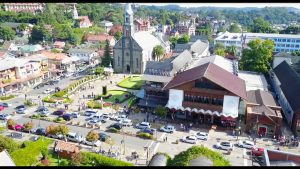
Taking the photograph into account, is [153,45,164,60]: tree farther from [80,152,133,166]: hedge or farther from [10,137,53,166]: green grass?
[80,152,133,166]: hedge

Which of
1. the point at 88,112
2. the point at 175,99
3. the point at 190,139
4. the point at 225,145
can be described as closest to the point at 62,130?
the point at 88,112

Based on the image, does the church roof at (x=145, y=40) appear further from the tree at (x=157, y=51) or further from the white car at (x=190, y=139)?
the white car at (x=190, y=139)

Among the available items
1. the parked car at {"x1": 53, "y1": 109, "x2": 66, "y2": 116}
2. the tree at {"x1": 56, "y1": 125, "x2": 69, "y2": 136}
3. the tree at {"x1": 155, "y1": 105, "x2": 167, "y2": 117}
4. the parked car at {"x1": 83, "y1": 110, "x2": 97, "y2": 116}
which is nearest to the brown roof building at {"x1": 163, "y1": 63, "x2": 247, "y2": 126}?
the tree at {"x1": 155, "y1": 105, "x2": 167, "y2": 117}

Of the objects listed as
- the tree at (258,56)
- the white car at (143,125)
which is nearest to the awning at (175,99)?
the white car at (143,125)

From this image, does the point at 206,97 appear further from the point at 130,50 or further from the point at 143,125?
the point at 130,50

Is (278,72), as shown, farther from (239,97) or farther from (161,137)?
(161,137)
